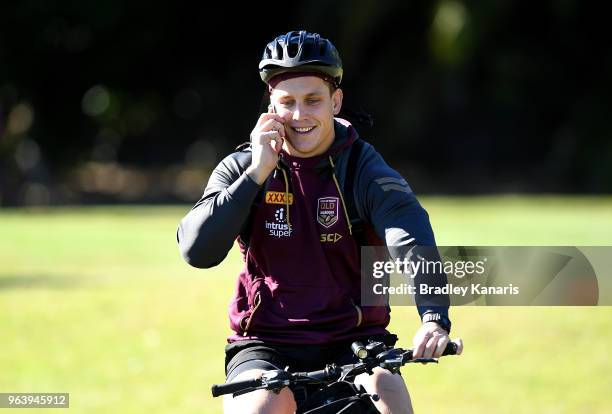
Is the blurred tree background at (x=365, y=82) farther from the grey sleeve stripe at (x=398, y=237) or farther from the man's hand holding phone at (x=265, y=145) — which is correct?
the grey sleeve stripe at (x=398, y=237)

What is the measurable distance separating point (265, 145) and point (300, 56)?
400 millimetres

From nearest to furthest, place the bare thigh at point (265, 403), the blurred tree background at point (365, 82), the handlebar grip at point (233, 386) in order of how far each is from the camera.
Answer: the handlebar grip at point (233, 386), the bare thigh at point (265, 403), the blurred tree background at point (365, 82)

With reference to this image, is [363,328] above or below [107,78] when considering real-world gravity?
below

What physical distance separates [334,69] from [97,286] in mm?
12025

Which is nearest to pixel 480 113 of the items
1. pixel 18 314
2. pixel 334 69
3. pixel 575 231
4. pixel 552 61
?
pixel 552 61

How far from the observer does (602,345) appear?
11.8 metres

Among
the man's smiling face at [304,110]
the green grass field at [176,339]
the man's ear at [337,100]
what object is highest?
the green grass field at [176,339]

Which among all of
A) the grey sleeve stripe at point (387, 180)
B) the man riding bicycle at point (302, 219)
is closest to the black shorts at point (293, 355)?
the man riding bicycle at point (302, 219)

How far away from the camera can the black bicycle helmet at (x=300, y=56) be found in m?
5.00

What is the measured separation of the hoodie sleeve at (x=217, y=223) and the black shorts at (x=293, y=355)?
15.4 inches

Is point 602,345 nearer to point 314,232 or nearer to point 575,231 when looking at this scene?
point 314,232

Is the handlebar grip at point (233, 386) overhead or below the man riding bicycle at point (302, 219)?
below

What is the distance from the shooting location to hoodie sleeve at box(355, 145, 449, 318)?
4.62m

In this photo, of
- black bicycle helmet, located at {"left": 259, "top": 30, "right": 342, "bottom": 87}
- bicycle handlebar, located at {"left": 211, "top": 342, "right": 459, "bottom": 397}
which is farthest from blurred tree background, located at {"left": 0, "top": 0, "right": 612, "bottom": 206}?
bicycle handlebar, located at {"left": 211, "top": 342, "right": 459, "bottom": 397}
